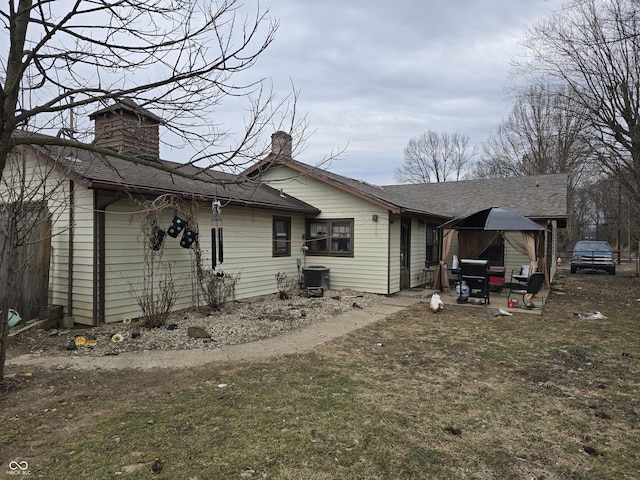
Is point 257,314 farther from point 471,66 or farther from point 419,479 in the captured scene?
point 471,66

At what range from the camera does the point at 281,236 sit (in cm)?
1121

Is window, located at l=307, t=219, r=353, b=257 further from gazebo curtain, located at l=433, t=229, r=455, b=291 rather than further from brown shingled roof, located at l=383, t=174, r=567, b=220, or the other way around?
brown shingled roof, located at l=383, t=174, r=567, b=220

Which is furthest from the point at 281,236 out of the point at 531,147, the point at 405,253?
the point at 531,147

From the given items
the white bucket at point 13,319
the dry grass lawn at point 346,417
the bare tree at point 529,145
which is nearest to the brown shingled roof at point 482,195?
the dry grass lawn at point 346,417

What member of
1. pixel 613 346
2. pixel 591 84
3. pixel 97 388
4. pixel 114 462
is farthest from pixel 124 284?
pixel 591 84

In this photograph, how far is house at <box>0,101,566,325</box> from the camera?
18.9ft

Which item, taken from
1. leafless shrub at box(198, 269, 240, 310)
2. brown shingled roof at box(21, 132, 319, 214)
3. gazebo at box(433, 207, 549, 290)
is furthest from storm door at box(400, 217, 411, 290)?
leafless shrub at box(198, 269, 240, 310)

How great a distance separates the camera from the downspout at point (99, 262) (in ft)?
21.5

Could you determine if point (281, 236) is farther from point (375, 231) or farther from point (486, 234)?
point (486, 234)

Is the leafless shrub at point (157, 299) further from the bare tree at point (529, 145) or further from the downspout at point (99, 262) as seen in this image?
the bare tree at point (529, 145)

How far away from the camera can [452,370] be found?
A: 4.90m

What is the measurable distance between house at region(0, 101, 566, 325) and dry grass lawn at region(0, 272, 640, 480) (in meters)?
2.23

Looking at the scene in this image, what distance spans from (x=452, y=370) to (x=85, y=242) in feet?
20.8

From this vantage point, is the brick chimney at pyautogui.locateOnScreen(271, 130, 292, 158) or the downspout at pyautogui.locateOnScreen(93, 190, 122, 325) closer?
the brick chimney at pyautogui.locateOnScreen(271, 130, 292, 158)
